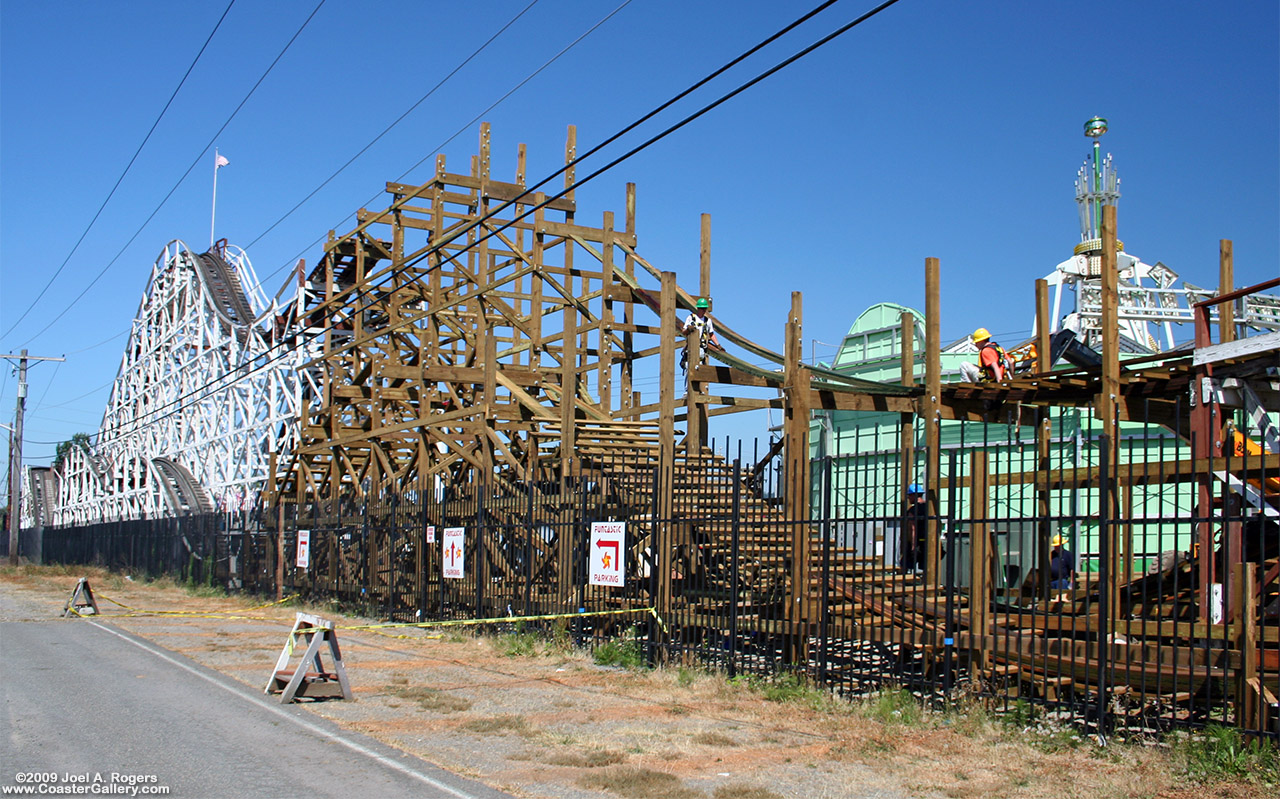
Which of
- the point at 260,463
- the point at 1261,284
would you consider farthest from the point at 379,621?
the point at 260,463

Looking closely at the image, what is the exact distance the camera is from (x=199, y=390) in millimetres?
42250

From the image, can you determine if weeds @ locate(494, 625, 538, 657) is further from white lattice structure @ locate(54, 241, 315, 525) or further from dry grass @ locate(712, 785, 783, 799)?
white lattice structure @ locate(54, 241, 315, 525)

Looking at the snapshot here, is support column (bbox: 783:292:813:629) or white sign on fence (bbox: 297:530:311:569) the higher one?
support column (bbox: 783:292:813:629)

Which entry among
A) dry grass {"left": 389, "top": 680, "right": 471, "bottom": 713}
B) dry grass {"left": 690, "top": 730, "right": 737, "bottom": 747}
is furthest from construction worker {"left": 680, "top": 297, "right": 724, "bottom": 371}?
dry grass {"left": 690, "top": 730, "right": 737, "bottom": 747}

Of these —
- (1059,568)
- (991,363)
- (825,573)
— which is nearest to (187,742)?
(825,573)

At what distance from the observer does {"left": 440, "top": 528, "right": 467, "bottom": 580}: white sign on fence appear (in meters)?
17.6

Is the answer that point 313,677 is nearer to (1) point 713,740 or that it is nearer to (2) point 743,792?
(1) point 713,740

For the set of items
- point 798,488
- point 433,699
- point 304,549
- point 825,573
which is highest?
point 798,488

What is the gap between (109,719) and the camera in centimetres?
983

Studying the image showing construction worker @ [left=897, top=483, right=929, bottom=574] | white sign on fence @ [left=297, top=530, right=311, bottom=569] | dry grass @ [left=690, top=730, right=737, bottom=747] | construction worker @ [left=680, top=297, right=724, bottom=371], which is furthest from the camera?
white sign on fence @ [left=297, top=530, right=311, bottom=569]

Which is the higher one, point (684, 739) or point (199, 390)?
point (199, 390)

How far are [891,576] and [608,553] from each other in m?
3.38

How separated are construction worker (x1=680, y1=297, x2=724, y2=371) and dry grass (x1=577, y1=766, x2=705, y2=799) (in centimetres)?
907

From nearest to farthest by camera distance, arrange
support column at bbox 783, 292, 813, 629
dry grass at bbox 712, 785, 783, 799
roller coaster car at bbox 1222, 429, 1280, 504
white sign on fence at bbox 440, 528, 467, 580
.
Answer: dry grass at bbox 712, 785, 783, 799, roller coaster car at bbox 1222, 429, 1280, 504, support column at bbox 783, 292, 813, 629, white sign on fence at bbox 440, 528, 467, 580
